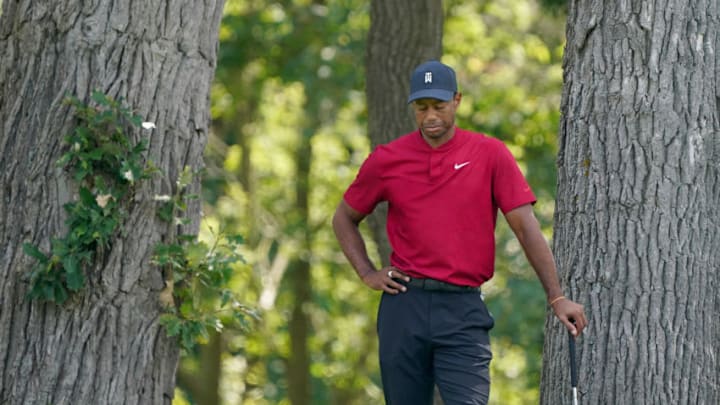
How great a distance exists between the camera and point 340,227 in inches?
237

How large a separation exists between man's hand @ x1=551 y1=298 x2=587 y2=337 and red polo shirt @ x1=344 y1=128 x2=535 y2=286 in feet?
1.14

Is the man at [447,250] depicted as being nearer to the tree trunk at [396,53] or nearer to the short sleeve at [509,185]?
the short sleeve at [509,185]

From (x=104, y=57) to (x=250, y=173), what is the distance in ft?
41.3

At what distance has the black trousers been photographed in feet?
18.2

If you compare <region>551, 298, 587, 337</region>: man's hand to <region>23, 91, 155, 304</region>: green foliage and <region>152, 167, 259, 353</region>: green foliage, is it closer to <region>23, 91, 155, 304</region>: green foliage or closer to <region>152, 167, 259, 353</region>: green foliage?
<region>152, 167, 259, 353</region>: green foliage

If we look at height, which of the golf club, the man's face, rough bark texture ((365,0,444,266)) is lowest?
the golf club

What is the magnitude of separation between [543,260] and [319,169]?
15.1 meters

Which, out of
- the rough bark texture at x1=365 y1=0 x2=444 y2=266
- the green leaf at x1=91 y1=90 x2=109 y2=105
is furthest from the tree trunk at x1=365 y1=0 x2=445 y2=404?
the green leaf at x1=91 y1=90 x2=109 y2=105

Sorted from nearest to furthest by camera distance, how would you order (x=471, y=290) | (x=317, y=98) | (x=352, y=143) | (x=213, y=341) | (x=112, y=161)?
1. (x=471, y=290)
2. (x=112, y=161)
3. (x=317, y=98)
4. (x=213, y=341)
5. (x=352, y=143)

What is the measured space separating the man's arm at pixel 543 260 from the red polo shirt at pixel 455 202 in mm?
61

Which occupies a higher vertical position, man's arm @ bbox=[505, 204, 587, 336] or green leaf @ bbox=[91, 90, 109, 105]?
green leaf @ bbox=[91, 90, 109, 105]

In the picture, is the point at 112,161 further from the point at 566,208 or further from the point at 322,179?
the point at 322,179

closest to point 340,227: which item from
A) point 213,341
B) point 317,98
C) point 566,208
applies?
point 566,208

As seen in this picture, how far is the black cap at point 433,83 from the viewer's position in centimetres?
559
